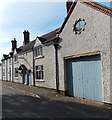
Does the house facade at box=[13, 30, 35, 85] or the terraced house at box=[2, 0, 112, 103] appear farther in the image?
the house facade at box=[13, 30, 35, 85]

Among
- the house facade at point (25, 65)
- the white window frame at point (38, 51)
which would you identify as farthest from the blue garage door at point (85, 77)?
the house facade at point (25, 65)

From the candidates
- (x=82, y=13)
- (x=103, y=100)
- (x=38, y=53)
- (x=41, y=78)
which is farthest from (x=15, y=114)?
(x=38, y=53)

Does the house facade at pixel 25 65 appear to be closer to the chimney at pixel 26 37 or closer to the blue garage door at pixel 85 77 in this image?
the chimney at pixel 26 37

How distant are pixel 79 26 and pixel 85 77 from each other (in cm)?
405

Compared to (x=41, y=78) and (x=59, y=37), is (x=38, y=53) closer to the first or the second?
(x=41, y=78)

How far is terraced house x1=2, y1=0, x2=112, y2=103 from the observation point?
10.2m

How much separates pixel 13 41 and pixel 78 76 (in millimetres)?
28648

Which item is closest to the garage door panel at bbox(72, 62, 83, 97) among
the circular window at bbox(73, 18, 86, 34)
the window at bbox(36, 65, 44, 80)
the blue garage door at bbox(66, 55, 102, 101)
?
the blue garage door at bbox(66, 55, 102, 101)

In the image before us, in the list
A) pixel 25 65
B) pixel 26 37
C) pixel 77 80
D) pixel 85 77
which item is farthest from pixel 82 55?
pixel 26 37

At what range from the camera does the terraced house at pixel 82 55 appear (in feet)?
33.6

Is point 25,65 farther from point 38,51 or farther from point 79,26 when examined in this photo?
point 79,26

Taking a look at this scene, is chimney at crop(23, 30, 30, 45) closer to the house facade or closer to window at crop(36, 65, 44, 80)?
the house facade

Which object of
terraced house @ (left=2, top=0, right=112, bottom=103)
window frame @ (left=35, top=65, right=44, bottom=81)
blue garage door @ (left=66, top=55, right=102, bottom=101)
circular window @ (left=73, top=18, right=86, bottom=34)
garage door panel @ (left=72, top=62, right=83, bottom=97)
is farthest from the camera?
window frame @ (left=35, top=65, right=44, bottom=81)

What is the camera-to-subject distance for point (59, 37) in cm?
1514
